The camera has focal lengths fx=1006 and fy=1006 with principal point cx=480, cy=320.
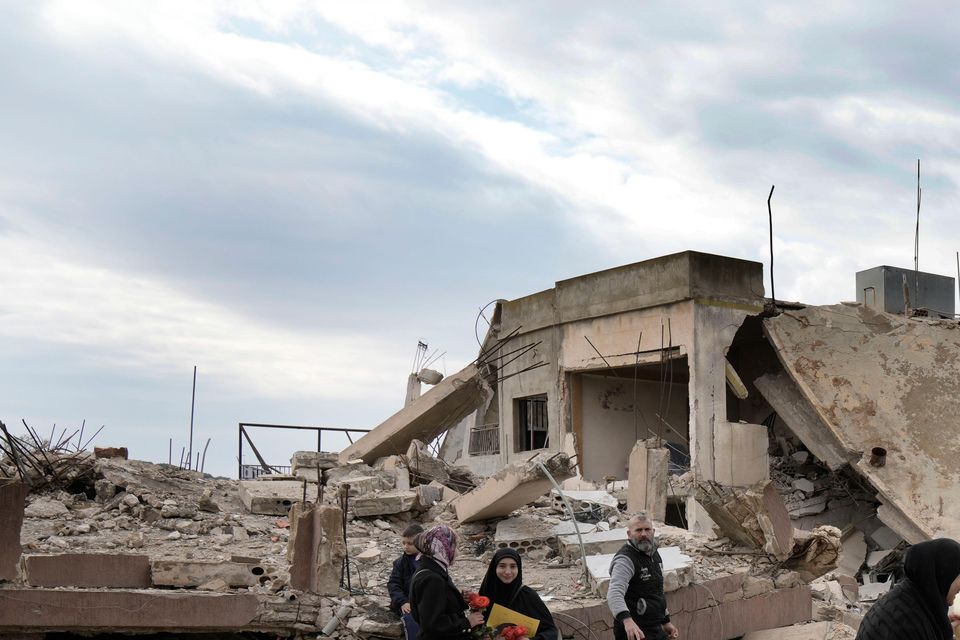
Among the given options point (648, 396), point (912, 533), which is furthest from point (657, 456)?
point (648, 396)

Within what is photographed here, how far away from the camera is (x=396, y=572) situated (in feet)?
24.3

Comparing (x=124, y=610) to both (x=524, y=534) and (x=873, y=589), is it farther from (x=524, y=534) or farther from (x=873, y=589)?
(x=873, y=589)

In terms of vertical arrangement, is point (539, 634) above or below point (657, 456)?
below

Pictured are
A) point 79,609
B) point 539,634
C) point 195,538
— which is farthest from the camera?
point 195,538

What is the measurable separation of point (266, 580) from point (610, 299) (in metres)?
11.0

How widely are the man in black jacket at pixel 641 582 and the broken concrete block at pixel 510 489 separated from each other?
270 cm

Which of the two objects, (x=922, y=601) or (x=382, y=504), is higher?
(x=382, y=504)

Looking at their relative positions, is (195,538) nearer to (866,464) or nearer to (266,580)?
(266,580)

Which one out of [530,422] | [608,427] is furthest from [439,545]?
[530,422]

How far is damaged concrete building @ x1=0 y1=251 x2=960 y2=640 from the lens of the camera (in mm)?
8391

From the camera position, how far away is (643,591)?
684cm

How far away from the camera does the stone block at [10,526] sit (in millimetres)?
6957

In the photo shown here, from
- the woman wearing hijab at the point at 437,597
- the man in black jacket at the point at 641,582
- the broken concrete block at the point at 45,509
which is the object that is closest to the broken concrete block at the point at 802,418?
the man in black jacket at the point at 641,582

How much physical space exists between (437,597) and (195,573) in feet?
8.90
